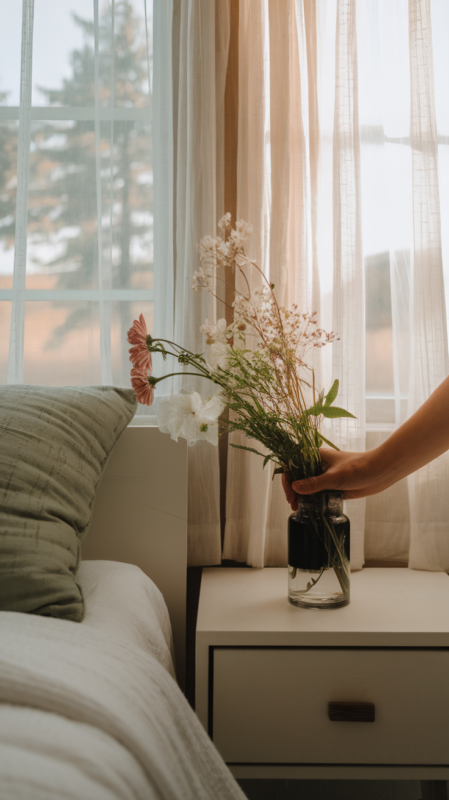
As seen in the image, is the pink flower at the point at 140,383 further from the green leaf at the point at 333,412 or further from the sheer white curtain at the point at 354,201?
the sheer white curtain at the point at 354,201

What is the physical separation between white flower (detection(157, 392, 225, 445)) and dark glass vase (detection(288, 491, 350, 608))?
23cm

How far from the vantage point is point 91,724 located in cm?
49

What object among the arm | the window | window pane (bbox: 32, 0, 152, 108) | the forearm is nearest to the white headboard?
the window

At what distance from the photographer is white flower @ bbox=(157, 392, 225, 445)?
36.5 inches

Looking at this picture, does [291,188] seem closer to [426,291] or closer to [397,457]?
[426,291]

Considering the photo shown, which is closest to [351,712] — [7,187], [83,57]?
[7,187]

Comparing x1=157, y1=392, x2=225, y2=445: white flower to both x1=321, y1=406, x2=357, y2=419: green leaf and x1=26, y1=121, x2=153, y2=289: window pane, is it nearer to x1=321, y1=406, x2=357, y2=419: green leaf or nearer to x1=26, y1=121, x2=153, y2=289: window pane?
x1=321, y1=406, x2=357, y2=419: green leaf

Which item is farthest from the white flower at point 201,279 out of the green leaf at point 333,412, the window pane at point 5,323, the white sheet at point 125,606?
the window pane at point 5,323

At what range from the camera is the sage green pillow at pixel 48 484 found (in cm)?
77

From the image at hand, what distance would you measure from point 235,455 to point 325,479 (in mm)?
375

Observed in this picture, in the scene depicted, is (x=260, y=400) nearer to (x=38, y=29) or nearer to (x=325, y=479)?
(x=325, y=479)

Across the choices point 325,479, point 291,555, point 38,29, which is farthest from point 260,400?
point 38,29

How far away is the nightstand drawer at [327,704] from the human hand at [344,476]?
0.28m

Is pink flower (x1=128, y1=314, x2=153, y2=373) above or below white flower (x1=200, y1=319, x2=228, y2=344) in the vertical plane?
below
